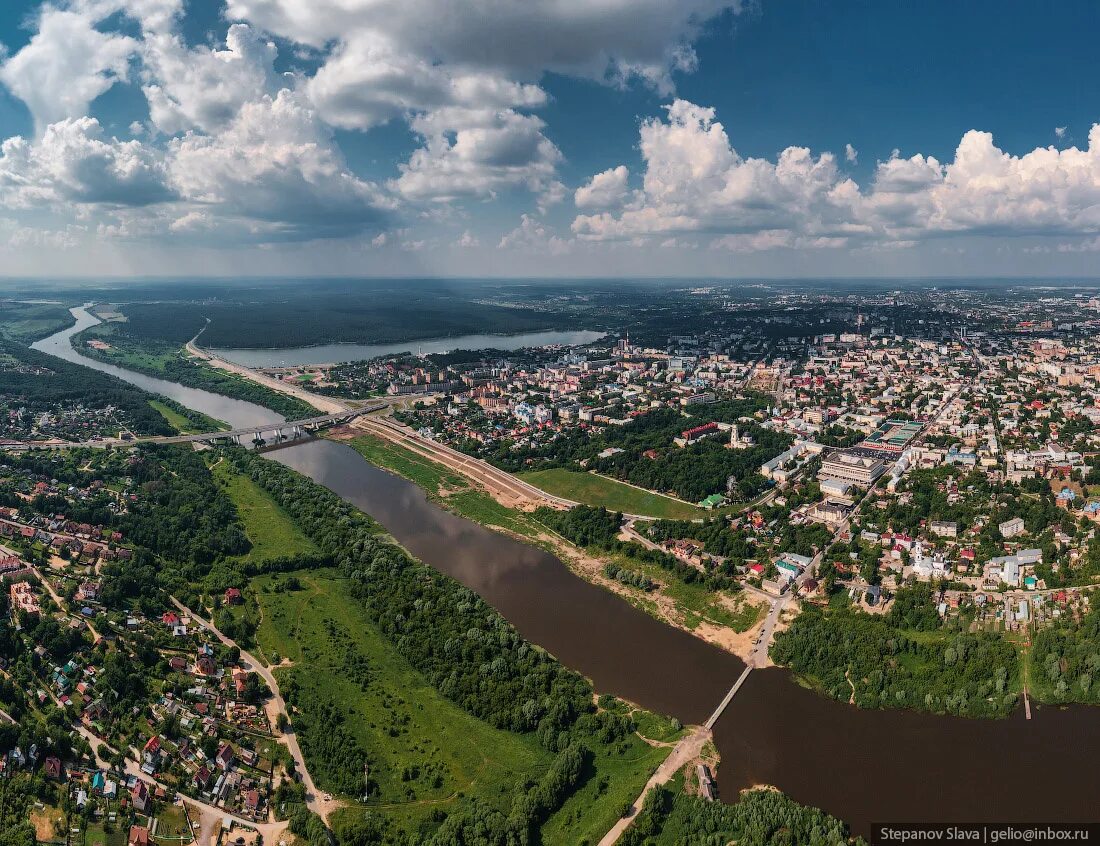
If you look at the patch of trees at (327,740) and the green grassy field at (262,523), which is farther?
the green grassy field at (262,523)

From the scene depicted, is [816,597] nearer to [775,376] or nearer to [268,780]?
[268,780]

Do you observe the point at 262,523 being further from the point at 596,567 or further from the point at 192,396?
the point at 192,396

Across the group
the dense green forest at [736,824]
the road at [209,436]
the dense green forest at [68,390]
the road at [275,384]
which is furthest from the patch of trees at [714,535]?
the dense green forest at [68,390]

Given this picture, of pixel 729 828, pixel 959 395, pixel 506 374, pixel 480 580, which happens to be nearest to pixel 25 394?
pixel 506 374

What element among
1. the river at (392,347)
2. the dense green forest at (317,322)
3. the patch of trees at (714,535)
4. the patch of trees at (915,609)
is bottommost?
the patch of trees at (915,609)

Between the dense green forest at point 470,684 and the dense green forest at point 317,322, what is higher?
the dense green forest at point 317,322

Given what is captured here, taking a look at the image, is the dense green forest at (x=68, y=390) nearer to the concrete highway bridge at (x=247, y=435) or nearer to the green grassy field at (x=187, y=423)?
the green grassy field at (x=187, y=423)

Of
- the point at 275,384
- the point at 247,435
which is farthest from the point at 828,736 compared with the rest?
the point at 275,384
